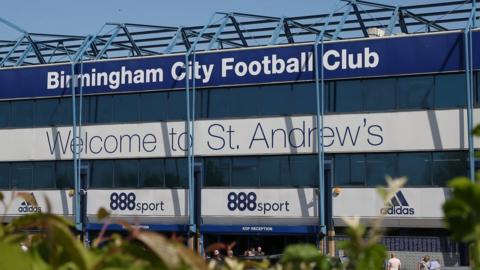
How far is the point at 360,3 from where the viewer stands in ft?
104

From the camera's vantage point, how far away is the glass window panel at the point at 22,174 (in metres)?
35.5

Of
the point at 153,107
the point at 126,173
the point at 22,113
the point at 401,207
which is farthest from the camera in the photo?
the point at 22,113

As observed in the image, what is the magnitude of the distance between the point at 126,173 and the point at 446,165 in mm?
11606

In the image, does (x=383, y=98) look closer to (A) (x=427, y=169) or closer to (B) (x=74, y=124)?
(A) (x=427, y=169)

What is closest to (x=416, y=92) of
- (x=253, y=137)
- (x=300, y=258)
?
(x=253, y=137)

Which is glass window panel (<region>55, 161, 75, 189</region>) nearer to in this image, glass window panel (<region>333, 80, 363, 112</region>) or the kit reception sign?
the kit reception sign

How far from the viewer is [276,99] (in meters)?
30.7

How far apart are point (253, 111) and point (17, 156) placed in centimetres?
1021

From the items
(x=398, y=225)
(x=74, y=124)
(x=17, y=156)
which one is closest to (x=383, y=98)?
(x=398, y=225)

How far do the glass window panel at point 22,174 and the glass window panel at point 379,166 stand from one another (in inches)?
528

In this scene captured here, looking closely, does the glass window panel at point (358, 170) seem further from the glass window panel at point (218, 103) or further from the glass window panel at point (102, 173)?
the glass window panel at point (102, 173)

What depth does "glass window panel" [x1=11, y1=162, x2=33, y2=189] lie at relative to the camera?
35.5 m

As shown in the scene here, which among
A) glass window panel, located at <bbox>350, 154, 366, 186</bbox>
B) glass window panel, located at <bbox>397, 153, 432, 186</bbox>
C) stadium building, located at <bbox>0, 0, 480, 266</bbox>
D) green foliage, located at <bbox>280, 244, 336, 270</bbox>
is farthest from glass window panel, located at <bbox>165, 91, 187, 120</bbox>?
green foliage, located at <bbox>280, 244, 336, 270</bbox>

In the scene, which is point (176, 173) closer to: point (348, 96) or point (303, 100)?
point (303, 100)
